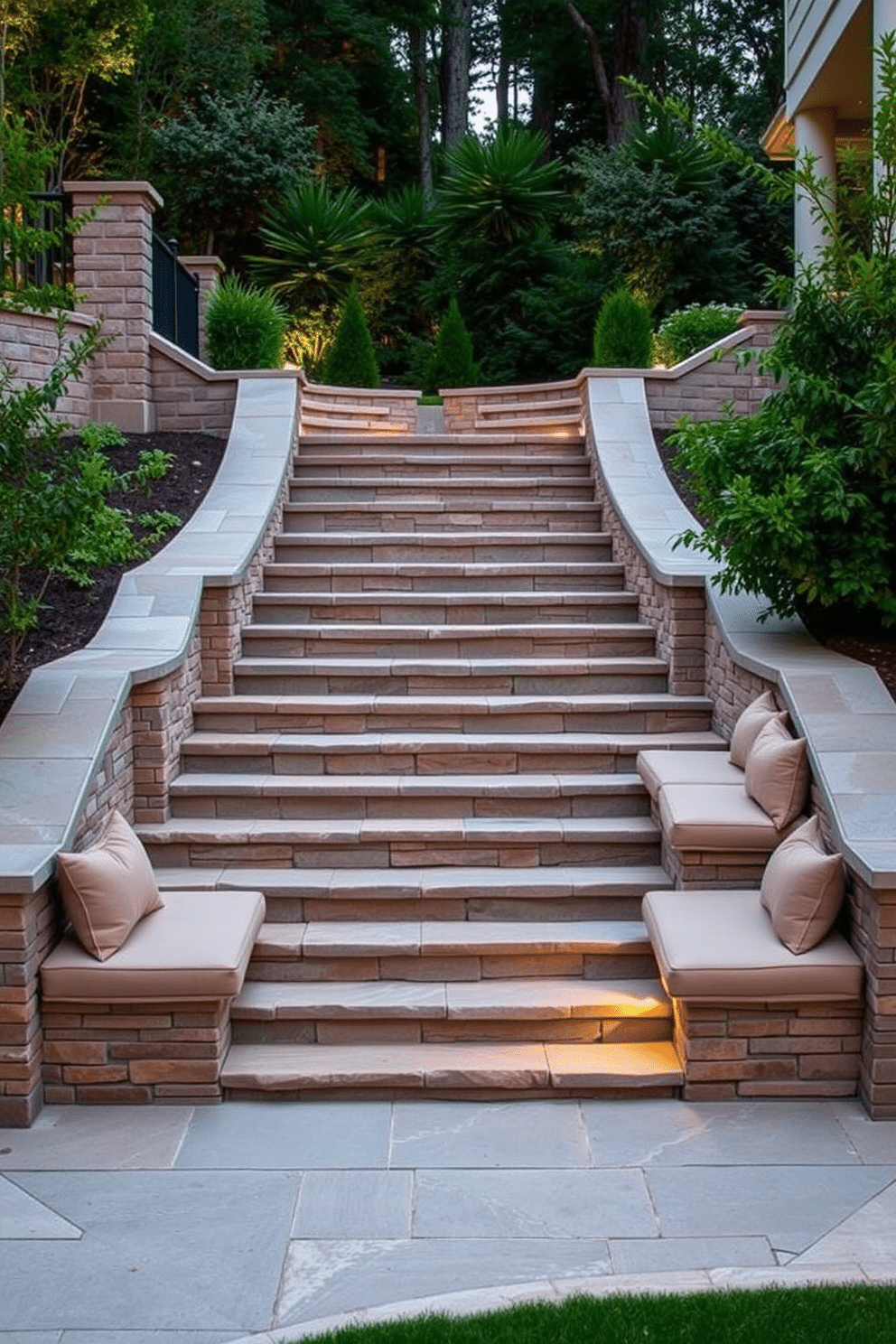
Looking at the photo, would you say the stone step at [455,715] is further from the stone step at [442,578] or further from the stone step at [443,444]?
the stone step at [443,444]

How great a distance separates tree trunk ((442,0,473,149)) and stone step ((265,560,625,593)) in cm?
1877

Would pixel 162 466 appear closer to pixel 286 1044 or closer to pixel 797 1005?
pixel 286 1044

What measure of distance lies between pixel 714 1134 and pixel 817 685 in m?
2.04

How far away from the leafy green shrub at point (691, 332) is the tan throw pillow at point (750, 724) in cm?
669

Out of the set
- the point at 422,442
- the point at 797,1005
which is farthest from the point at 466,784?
the point at 422,442

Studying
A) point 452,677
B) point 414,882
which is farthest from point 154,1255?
point 452,677

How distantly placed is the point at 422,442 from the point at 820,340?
13.7 ft

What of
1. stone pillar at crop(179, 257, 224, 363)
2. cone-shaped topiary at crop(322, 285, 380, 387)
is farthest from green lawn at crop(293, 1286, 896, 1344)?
stone pillar at crop(179, 257, 224, 363)

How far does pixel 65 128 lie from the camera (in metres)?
20.3

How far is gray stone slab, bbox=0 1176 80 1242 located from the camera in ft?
12.0

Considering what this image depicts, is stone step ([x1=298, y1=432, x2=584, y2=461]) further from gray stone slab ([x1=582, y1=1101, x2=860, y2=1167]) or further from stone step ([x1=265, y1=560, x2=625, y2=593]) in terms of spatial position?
gray stone slab ([x1=582, y1=1101, x2=860, y2=1167])

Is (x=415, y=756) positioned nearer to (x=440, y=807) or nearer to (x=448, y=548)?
(x=440, y=807)

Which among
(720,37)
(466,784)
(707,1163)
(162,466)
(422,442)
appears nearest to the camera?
(707,1163)

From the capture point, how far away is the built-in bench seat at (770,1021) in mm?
4410
